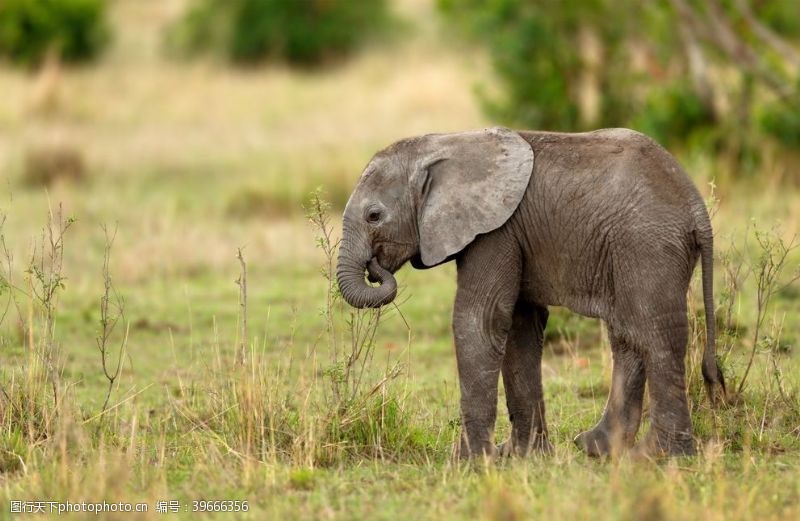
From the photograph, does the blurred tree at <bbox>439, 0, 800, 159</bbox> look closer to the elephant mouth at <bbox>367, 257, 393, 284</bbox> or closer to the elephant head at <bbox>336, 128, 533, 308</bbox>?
the elephant head at <bbox>336, 128, 533, 308</bbox>

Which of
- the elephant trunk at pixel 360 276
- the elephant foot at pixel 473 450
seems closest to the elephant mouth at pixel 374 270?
the elephant trunk at pixel 360 276

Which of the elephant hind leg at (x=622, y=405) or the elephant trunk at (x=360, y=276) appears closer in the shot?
the elephant trunk at (x=360, y=276)

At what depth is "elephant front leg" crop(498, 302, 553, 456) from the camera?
7.12 m

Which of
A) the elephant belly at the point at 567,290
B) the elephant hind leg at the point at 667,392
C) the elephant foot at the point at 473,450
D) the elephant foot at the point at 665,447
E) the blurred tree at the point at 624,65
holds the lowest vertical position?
the elephant foot at the point at 473,450

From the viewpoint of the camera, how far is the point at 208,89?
26797mm

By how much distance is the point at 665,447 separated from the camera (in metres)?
6.66

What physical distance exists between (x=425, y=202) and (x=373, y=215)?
0.28m

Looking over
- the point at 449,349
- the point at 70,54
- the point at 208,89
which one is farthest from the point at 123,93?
the point at 449,349

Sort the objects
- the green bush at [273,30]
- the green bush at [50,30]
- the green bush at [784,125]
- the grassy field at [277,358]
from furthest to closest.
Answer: the green bush at [273,30] < the green bush at [50,30] < the green bush at [784,125] < the grassy field at [277,358]

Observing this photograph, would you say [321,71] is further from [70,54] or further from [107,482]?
[107,482]

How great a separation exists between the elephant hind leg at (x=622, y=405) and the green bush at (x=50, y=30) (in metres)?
23.3

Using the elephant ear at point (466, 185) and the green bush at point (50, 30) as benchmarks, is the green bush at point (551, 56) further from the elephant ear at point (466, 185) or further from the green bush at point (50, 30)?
the green bush at point (50, 30)

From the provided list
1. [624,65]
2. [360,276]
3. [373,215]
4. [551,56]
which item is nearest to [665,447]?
[360,276]

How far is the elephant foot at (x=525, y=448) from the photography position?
700cm
